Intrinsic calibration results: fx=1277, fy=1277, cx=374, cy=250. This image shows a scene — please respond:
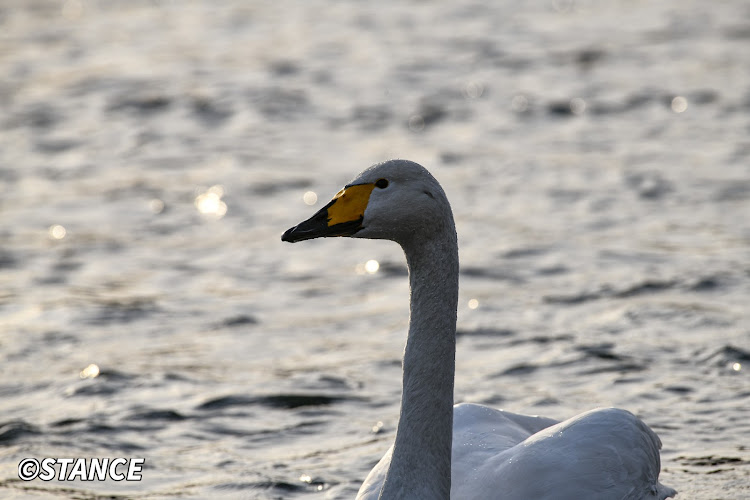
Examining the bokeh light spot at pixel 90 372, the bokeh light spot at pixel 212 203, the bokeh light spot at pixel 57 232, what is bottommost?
the bokeh light spot at pixel 90 372

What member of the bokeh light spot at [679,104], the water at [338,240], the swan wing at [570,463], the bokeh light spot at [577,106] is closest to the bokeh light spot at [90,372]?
the water at [338,240]

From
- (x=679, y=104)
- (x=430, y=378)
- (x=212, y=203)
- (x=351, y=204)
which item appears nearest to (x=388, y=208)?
(x=351, y=204)

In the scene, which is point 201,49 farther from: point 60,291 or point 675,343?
point 675,343

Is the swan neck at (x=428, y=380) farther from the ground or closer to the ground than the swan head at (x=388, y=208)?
closer to the ground

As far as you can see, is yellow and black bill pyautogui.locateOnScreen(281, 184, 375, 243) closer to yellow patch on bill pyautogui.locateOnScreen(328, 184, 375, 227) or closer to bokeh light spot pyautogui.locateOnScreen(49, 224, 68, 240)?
yellow patch on bill pyautogui.locateOnScreen(328, 184, 375, 227)

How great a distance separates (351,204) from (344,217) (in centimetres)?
6

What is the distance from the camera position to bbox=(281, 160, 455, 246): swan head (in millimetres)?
4859

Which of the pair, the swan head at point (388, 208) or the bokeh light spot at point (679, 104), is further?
the bokeh light spot at point (679, 104)

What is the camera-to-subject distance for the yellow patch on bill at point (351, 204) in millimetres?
4926

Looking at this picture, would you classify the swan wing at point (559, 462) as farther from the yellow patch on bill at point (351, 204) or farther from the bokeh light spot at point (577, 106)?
the bokeh light spot at point (577, 106)

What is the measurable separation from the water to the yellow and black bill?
6.62 ft

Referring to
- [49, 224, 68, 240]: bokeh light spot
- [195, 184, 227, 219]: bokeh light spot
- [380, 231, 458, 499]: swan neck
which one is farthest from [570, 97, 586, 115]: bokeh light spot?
[380, 231, 458, 499]: swan neck

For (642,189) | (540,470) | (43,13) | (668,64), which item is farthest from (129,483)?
(43,13)

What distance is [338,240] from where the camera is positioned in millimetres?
10867
